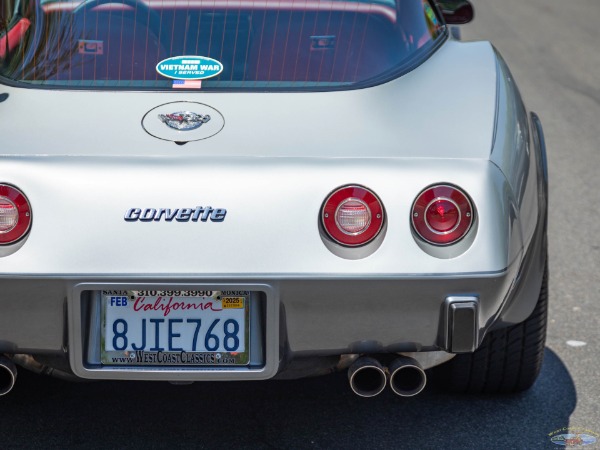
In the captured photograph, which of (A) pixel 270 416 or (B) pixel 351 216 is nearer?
(B) pixel 351 216

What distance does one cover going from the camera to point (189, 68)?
361 cm

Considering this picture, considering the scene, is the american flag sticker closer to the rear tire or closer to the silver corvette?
the silver corvette

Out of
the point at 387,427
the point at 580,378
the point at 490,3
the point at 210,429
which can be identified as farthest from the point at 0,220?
the point at 490,3

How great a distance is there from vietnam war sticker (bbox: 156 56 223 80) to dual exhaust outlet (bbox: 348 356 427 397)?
102 centimetres

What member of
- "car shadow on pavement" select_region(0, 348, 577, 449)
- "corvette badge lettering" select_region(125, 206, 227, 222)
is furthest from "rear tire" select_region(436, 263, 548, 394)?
"corvette badge lettering" select_region(125, 206, 227, 222)

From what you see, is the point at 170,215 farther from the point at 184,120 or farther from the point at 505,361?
the point at 505,361

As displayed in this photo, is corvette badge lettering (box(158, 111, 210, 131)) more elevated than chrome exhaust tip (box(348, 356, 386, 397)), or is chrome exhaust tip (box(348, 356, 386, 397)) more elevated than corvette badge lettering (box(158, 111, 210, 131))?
corvette badge lettering (box(158, 111, 210, 131))

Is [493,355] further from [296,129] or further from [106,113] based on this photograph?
[106,113]

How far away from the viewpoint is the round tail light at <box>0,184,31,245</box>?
3066 millimetres

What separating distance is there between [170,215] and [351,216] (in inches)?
18.9

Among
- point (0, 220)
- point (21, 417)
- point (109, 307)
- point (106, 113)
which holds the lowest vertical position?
point (21, 417)

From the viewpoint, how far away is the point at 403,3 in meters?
3.95

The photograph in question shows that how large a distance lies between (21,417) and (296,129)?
1.43 metres

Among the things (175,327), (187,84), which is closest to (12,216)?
(175,327)
